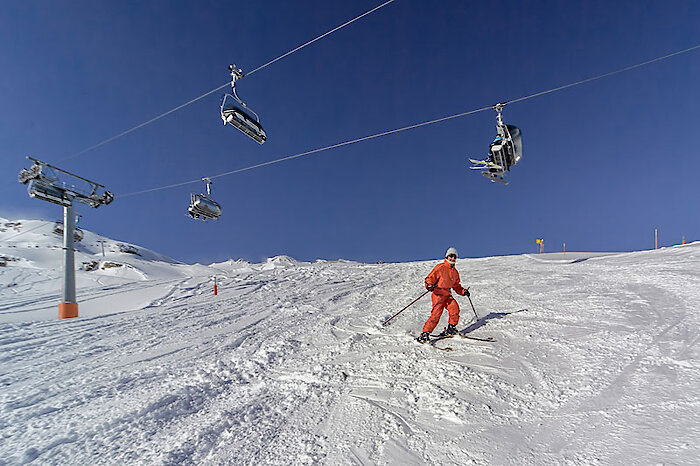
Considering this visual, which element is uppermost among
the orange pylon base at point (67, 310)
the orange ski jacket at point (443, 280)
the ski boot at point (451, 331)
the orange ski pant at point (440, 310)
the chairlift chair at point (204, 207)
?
the chairlift chair at point (204, 207)

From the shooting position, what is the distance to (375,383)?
4691 millimetres

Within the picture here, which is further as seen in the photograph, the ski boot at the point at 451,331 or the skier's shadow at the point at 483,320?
the skier's shadow at the point at 483,320

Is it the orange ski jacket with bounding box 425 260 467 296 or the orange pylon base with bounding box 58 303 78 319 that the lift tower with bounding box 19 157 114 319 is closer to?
the orange pylon base with bounding box 58 303 78 319

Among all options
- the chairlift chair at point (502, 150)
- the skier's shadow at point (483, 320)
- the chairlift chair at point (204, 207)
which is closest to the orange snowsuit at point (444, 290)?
the skier's shadow at point (483, 320)

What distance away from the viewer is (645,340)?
17.0 ft

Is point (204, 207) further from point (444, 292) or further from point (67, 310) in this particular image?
point (444, 292)

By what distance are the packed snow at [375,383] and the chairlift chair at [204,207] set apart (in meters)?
5.28

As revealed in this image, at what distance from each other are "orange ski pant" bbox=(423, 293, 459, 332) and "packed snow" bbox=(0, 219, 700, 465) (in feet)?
1.39

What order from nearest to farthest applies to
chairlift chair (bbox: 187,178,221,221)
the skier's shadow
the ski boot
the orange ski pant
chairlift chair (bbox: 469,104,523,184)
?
the orange ski pant < the ski boot < the skier's shadow < chairlift chair (bbox: 469,104,523,184) < chairlift chair (bbox: 187,178,221,221)

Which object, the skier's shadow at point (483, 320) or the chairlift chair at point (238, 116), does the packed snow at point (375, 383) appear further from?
the chairlift chair at point (238, 116)

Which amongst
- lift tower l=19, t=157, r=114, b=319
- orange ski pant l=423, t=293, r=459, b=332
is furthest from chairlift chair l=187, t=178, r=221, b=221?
orange ski pant l=423, t=293, r=459, b=332

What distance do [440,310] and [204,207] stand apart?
37.6ft

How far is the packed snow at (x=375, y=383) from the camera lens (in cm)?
321

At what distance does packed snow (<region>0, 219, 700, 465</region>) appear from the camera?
10.5 feet
